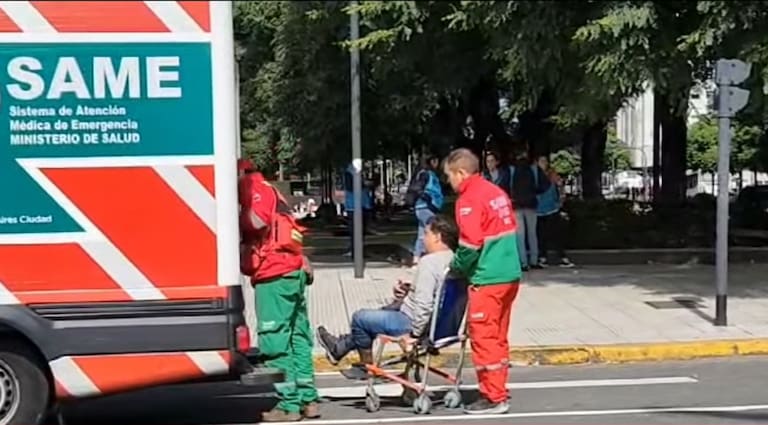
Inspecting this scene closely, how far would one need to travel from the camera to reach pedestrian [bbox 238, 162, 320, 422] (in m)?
7.14

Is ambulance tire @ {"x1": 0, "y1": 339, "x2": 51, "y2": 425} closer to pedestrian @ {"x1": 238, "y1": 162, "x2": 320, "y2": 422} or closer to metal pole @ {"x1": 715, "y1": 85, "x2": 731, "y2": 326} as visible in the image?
pedestrian @ {"x1": 238, "y1": 162, "x2": 320, "y2": 422}

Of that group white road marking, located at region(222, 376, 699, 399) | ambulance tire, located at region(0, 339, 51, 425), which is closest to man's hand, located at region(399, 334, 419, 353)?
white road marking, located at region(222, 376, 699, 399)

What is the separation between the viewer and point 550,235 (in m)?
16.9

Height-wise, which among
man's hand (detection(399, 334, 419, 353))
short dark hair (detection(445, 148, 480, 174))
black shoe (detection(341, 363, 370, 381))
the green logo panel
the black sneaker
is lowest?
the black sneaker

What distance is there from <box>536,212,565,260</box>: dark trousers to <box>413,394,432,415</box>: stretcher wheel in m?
8.54

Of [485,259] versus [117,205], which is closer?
[117,205]

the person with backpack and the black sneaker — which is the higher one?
the person with backpack

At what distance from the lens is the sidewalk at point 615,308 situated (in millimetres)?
10086

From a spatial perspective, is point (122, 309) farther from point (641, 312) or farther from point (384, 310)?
point (641, 312)

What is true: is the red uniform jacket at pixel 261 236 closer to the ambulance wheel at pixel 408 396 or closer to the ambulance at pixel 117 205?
the ambulance at pixel 117 205

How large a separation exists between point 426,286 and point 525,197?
8.18m

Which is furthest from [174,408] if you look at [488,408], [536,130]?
[536,130]

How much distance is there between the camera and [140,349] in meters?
6.45

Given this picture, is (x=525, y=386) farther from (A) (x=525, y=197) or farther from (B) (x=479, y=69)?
(B) (x=479, y=69)
